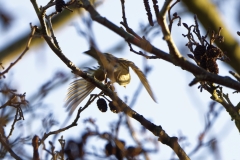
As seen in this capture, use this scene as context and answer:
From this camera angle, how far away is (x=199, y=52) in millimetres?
2164

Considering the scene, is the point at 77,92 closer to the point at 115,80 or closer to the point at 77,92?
the point at 77,92

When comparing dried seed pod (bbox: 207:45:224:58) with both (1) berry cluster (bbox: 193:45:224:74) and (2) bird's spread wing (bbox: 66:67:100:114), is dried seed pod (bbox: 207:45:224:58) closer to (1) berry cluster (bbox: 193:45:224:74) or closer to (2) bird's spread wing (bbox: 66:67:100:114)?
(1) berry cluster (bbox: 193:45:224:74)

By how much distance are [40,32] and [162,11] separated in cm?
71

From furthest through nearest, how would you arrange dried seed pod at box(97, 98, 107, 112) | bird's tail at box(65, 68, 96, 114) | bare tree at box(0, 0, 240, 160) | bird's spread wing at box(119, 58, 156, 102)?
bird's tail at box(65, 68, 96, 114) → bird's spread wing at box(119, 58, 156, 102) → dried seed pod at box(97, 98, 107, 112) → bare tree at box(0, 0, 240, 160)

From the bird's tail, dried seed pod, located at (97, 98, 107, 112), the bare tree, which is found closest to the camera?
the bare tree

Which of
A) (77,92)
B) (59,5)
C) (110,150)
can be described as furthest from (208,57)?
(77,92)

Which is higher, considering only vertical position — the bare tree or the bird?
the bird

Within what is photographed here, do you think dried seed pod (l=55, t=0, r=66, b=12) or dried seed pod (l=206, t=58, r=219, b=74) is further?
dried seed pod (l=55, t=0, r=66, b=12)

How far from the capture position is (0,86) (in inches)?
97.4

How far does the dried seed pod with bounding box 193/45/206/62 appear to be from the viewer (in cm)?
215

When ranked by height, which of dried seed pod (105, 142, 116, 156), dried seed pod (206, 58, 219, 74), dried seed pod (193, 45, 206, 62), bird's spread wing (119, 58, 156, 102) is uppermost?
bird's spread wing (119, 58, 156, 102)

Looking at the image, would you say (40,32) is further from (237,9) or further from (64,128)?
(237,9)

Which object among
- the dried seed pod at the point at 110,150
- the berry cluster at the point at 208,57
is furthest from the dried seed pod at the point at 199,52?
the dried seed pod at the point at 110,150

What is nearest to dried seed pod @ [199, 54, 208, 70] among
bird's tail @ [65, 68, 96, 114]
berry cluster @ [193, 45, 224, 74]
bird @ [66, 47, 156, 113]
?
berry cluster @ [193, 45, 224, 74]
